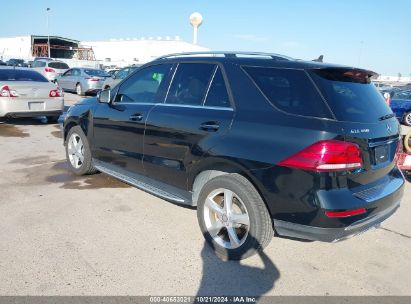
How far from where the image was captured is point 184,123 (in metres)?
3.69

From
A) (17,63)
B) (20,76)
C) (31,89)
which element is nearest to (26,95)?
(31,89)

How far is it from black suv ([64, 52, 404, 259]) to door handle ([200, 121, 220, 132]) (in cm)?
1

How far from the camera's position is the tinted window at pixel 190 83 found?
3.75 metres

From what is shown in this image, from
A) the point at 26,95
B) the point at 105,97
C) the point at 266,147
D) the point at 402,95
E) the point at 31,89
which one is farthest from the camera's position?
the point at 402,95

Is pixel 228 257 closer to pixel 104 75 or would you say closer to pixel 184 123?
pixel 184 123

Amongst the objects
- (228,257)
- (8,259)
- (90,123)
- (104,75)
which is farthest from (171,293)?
(104,75)

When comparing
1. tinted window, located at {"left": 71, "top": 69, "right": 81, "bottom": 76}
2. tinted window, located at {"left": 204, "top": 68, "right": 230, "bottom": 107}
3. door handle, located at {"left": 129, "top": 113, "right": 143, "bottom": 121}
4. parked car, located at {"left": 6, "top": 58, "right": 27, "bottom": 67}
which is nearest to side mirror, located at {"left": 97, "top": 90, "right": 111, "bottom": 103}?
door handle, located at {"left": 129, "top": 113, "right": 143, "bottom": 121}

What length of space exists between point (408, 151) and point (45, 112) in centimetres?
820

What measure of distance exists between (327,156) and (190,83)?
5.66ft

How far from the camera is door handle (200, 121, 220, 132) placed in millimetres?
3397

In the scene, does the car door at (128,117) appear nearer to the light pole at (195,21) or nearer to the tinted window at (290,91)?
the tinted window at (290,91)

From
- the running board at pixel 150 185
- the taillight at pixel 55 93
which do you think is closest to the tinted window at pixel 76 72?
the taillight at pixel 55 93

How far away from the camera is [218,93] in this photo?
357 centimetres

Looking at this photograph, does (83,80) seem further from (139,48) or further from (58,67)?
(139,48)
